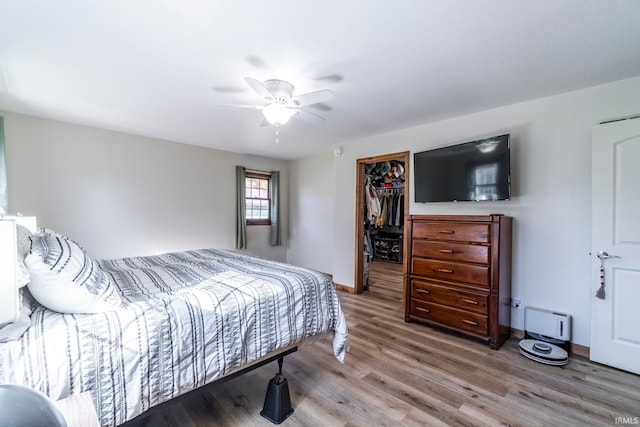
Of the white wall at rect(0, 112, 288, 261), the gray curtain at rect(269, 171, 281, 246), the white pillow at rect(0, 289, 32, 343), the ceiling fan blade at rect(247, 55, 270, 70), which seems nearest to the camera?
the white pillow at rect(0, 289, 32, 343)

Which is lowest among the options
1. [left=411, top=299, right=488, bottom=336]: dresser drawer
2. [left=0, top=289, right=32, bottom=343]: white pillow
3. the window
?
[left=411, top=299, right=488, bottom=336]: dresser drawer

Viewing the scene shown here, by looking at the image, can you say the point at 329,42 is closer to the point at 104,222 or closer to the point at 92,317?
the point at 92,317

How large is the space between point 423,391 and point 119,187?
13.6 feet

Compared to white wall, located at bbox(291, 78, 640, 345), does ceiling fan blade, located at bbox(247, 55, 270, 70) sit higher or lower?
higher

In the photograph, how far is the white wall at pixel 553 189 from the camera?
2365 millimetres

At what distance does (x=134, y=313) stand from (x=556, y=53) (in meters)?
2.95

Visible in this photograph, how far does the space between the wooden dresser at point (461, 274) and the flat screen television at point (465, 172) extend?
1.08 ft

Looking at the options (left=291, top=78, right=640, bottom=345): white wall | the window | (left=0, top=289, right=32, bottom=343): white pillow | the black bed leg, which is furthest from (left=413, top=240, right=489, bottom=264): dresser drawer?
the window

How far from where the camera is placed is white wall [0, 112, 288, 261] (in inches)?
122

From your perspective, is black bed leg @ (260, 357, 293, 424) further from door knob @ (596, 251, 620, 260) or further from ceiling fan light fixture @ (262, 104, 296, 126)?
door knob @ (596, 251, 620, 260)

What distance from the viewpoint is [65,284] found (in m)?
1.17

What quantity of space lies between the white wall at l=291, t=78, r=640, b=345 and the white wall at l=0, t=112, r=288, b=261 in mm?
3723

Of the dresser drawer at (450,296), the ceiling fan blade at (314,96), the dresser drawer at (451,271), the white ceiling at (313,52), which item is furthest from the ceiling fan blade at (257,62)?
the dresser drawer at (450,296)

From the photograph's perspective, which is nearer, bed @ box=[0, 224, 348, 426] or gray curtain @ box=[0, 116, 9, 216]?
bed @ box=[0, 224, 348, 426]
